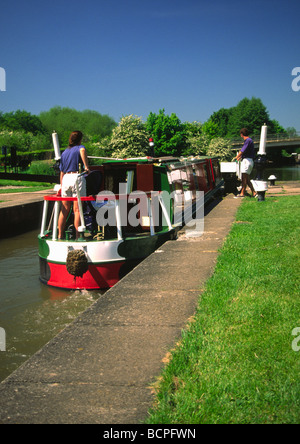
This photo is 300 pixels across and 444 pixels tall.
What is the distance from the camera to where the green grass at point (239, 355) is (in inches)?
91.4

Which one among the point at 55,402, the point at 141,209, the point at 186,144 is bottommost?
the point at 55,402

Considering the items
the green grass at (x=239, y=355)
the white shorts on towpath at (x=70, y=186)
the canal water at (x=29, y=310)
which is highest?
the white shorts on towpath at (x=70, y=186)

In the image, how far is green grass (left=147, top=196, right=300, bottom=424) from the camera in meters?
2.32

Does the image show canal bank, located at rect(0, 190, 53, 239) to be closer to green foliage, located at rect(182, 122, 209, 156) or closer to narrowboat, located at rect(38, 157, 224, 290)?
narrowboat, located at rect(38, 157, 224, 290)

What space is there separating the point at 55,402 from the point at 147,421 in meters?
0.60

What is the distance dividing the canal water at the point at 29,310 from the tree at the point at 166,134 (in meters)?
64.3

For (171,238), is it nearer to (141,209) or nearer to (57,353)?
(141,209)

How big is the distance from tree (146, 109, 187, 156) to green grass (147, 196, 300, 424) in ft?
222

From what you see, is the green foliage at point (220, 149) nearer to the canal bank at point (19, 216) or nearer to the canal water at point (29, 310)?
the canal bank at point (19, 216)

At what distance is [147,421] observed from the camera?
7.50 ft

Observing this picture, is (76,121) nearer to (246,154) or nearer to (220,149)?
(220,149)

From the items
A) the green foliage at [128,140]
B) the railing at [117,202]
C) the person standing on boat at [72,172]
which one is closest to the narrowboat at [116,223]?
the railing at [117,202]

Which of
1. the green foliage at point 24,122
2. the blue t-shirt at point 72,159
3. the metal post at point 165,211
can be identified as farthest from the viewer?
the green foliage at point 24,122

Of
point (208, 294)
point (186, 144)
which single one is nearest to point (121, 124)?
point (186, 144)
